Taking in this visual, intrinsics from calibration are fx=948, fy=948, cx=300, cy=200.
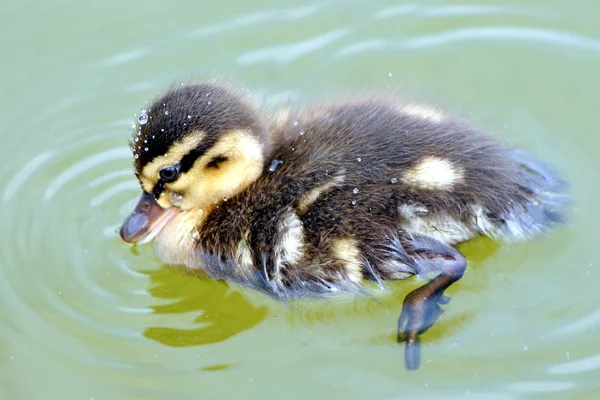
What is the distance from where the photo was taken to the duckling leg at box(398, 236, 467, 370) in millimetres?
2967

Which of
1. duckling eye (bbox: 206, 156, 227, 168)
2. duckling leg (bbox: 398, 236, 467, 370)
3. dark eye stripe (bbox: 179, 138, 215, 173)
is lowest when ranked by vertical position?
duckling leg (bbox: 398, 236, 467, 370)

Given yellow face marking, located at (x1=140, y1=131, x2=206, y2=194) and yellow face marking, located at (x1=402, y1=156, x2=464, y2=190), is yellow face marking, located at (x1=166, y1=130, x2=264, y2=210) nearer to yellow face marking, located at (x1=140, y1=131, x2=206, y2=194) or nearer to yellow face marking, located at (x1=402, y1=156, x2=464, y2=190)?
yellow face marking, located at (x1=140, y1=131, x2=206, y2=194)

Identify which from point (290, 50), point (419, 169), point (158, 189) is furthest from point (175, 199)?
point (290, 50)

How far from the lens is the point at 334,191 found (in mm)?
2949

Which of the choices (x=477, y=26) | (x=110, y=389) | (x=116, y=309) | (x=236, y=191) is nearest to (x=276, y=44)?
(x=477, y=26)

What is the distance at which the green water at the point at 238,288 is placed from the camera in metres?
2.96

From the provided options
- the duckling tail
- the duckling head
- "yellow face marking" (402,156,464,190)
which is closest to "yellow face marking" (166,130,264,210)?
the duckling head

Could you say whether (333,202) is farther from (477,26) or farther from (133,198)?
(477,26)

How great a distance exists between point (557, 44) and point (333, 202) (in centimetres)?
157

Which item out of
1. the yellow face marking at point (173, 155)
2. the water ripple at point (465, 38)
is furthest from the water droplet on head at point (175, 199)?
the water ripple at point (465, 38)

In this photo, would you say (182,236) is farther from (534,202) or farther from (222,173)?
(534,202)

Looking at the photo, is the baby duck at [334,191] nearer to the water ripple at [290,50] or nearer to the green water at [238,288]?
the green water at [238,288]

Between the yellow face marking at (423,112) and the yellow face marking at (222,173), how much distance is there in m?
0.51

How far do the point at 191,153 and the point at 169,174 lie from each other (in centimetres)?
12
